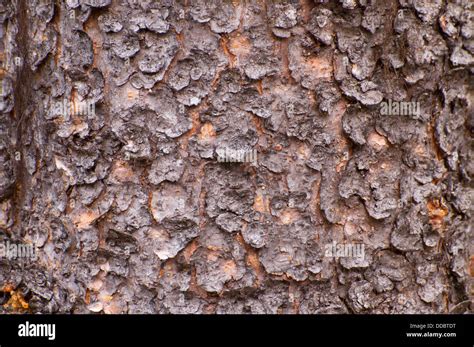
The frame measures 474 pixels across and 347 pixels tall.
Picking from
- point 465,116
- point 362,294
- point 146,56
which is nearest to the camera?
point 146,56

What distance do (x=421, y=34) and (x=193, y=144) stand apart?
2.60 ft

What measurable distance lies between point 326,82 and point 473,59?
528mm

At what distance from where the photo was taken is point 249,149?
1.71 m

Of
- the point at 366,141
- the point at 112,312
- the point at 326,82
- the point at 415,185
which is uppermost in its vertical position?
the point at 326,82

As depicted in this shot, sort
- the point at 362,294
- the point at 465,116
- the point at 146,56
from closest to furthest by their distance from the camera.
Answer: the point at 146,56
the point at 362,294
the point at 465,116

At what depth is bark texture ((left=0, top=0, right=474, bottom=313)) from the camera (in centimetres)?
169

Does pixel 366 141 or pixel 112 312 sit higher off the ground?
pixel 366 141

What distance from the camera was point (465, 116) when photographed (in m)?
1.91

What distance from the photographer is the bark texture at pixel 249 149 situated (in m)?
1.69

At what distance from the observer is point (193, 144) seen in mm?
1703

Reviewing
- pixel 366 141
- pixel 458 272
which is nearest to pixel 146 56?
pixel 366 141

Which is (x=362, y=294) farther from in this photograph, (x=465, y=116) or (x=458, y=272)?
(x=465, y=116)

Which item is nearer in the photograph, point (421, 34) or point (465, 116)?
point (421, 34)

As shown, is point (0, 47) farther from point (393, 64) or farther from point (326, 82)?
point (393, 64)
